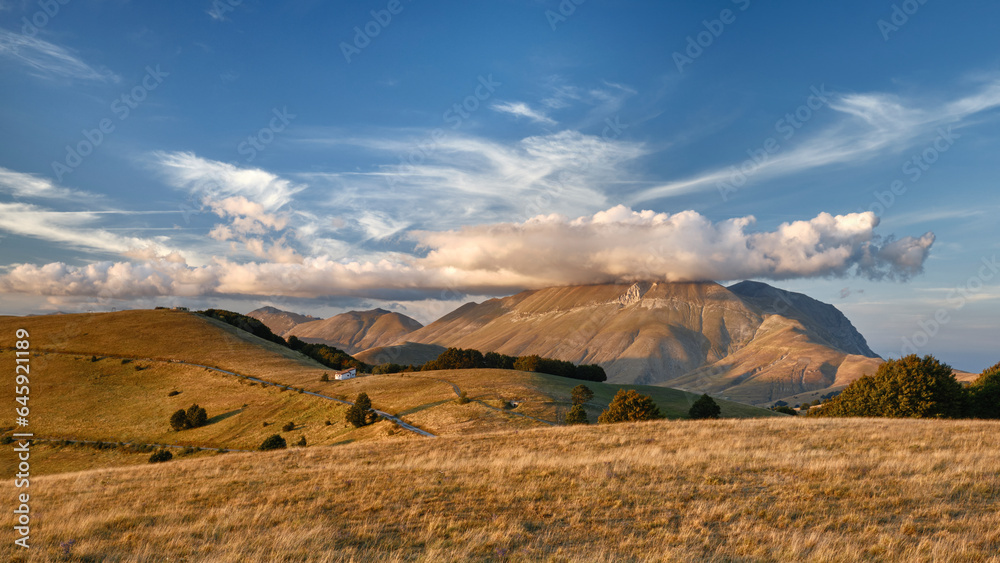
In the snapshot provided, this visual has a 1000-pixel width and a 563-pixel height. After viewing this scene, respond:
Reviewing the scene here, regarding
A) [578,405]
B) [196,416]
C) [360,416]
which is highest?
[578,405]

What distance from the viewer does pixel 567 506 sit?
16875mm

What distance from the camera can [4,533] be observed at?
1533 centimetres

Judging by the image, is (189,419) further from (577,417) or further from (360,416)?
(577,417)

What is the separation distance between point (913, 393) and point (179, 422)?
94.4 meters

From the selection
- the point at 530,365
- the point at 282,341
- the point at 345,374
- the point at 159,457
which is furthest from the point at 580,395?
the point at 282,341

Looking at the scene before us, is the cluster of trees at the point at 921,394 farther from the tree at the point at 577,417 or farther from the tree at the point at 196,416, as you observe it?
the tree at the point at 196,416

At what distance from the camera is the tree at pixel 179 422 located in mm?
75812

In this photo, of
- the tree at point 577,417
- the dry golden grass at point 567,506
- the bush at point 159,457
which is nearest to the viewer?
the dry golden grass at point 567,506

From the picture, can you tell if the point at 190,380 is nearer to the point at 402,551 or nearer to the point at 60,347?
the point at 60,347

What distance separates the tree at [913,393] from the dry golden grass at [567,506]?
86.7 ft

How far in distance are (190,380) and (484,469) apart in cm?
9494

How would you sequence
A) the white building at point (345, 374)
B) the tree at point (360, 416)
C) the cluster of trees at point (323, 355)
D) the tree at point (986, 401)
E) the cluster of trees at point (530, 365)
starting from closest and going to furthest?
the tree at point (986, 401) < the tree at point (360, 416) < the white building at point (345, 374) < the cluster of trees at point (530, 365) < the cluster of trees at point (323, 355)

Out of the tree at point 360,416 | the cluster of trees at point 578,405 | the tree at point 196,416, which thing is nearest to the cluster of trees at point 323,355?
the tree at point 196,416

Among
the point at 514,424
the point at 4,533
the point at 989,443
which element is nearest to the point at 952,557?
the point at 989,443
